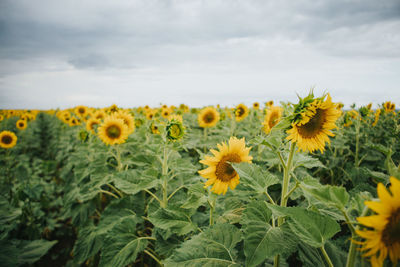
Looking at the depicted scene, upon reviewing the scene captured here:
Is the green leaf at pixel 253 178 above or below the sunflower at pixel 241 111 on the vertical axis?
below

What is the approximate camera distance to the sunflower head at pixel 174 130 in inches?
90.7

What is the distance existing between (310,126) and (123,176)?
2.01 m

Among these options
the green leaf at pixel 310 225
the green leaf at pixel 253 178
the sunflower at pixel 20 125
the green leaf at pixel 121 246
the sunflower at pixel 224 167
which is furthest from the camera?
the sunflower at pixel 20 125

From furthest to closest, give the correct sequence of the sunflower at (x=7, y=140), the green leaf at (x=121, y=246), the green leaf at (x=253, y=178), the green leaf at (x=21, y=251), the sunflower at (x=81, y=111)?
the sunflower at (x=81, y=111)
the sunflower at (x=7, y=140)
the green leaf at (x=121, y=246)
the green leaf at (x=21, y=251)
the green leaf at (x=253, y=178)

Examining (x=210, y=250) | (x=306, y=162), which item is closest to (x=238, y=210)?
(x=210, y=250)

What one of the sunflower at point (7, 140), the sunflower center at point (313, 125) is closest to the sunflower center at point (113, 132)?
the sunflower center at point (313, 125)

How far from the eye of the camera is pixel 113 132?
3484 millimetres

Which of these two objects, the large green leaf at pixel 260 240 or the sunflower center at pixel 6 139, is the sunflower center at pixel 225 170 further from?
the sunflower center at pixel 6 139

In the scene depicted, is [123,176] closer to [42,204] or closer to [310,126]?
[310,126]

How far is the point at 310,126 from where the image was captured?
4.83ft

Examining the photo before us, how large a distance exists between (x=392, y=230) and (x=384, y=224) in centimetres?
6

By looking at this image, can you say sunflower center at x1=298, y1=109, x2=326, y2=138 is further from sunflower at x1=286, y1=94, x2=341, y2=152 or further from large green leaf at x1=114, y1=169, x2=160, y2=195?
large green leaf at x1=114, y1=169, x2=160, y2=195

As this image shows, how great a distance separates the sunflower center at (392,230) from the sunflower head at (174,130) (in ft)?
6.20

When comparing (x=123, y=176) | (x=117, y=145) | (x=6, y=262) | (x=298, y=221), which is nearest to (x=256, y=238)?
(x=298, y=221)
